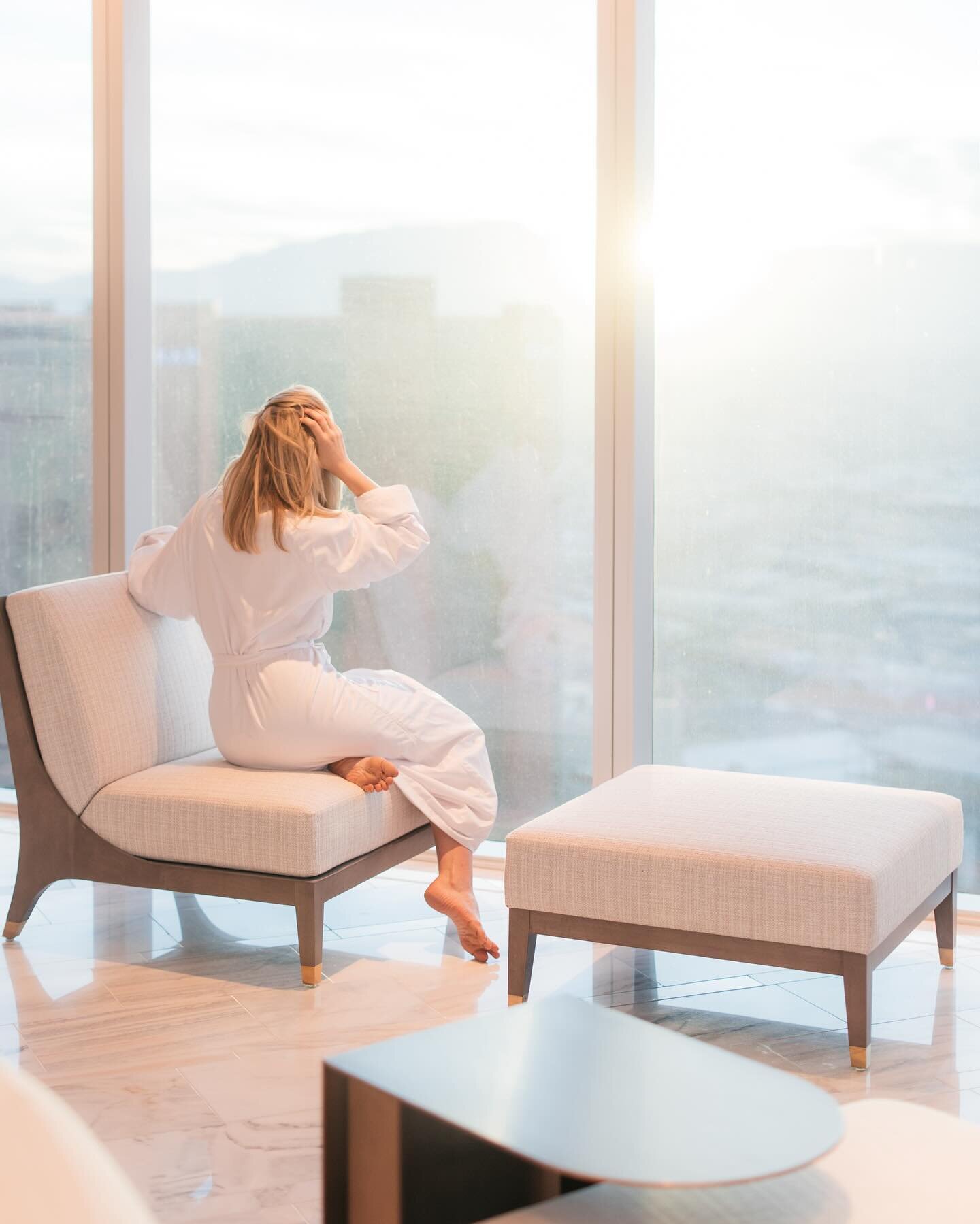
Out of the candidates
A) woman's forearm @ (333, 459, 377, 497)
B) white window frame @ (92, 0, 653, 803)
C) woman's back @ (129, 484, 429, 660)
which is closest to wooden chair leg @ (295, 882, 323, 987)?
woman's back @ (129, 484, 429, 660)

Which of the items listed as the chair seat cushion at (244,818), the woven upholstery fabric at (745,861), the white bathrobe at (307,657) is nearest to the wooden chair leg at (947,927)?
the woven upholstery fabric at (745,861)

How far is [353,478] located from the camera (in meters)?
3.52

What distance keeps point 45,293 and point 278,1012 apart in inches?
105

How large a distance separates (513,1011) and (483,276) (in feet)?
8.72

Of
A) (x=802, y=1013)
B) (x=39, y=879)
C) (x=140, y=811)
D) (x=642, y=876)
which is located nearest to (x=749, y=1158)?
(x=642, y=876)

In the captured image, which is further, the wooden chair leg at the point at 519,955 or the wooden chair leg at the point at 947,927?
the wooden chair leg at the point at 947,927

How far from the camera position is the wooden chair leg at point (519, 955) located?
2912 mm

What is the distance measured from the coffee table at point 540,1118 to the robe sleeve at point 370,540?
5.32 feet

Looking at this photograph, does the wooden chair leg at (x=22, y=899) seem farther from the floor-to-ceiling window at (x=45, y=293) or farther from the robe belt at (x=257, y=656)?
the floor-to-ceiling window at (x=45, y=293)

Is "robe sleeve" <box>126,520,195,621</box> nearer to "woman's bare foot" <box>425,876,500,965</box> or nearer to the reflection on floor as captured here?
the reflection on floor

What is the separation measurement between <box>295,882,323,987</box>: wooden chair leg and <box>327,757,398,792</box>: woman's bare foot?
0.30 metres

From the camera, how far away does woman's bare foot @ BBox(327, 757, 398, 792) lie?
10.9 ft

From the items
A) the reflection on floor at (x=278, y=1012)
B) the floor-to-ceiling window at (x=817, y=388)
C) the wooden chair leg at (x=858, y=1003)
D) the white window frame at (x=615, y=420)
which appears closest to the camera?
the reflection on floor at (x=278, y=1012)

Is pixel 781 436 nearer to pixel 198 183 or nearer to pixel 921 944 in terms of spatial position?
pixel 921 944
